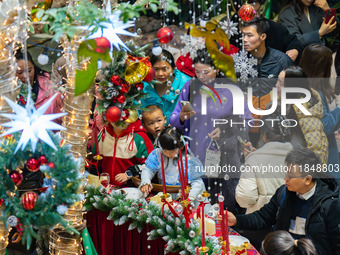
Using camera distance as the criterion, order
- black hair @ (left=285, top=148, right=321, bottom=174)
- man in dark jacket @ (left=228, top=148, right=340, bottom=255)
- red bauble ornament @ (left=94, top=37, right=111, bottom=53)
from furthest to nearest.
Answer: black hair @ (left=285, top=148, right=321, bottom=174), man in dark jacket @ (left=228, top=148, right=340, bottom=255), red bauble ornament @ (left=94, top=37, right=111, bottom=53)

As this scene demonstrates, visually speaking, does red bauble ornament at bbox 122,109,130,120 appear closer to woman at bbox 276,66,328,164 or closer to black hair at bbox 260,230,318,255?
woman at bbox 276,66,328,164

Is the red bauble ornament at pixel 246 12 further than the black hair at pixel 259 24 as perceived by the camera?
No

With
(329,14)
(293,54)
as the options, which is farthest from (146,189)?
(329,14)

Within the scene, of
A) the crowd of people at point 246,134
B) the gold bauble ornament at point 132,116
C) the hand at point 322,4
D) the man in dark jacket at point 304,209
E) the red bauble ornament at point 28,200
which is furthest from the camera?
the hand at point 322,4

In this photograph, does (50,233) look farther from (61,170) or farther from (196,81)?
(196,81)

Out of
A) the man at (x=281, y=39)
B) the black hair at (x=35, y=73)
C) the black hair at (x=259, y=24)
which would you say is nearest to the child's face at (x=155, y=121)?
the black hair at (x=35, y=73)

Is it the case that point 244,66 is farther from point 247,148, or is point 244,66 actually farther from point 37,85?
point 37,85

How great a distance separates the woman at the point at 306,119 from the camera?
454 cm

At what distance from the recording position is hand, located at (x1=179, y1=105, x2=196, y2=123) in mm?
4535

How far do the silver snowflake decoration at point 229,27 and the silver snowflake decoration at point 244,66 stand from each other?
212 millimetres

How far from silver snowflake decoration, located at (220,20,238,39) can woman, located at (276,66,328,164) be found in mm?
444

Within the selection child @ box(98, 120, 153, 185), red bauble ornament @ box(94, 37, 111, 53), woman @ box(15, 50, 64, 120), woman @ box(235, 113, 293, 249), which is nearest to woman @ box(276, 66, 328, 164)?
woman @ box(235, 113, 293, 249)

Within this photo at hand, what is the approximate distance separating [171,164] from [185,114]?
40 cm

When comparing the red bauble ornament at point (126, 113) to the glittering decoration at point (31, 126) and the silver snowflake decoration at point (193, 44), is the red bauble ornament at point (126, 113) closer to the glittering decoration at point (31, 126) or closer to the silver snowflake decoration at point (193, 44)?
the silver snowflake decoration at point (193, 44)
